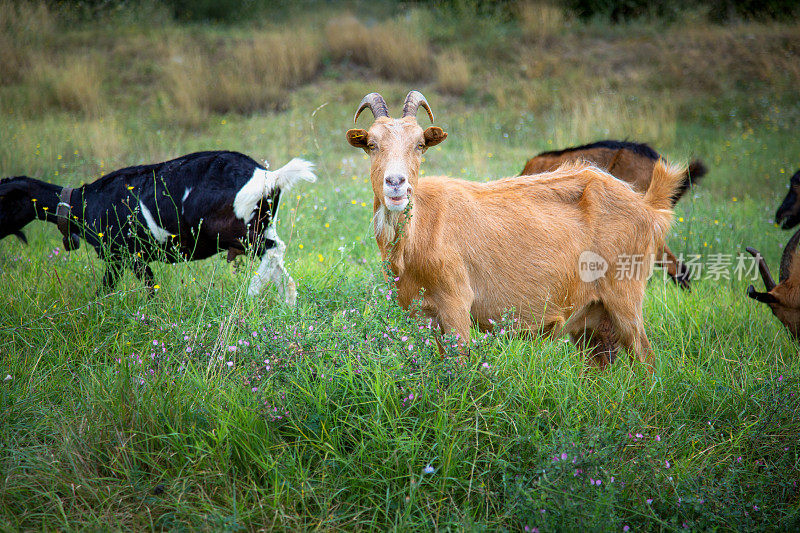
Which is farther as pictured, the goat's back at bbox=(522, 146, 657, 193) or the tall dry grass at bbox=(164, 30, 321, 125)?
the tall dry grass at bbox=(164, 30, 321, 125)

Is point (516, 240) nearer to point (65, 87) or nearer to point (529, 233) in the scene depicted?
point (529, 233)

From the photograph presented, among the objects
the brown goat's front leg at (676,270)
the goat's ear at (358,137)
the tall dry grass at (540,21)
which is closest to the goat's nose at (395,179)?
the goat's ear at (358,137)

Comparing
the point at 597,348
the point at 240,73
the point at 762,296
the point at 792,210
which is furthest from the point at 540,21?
the point at 597,348

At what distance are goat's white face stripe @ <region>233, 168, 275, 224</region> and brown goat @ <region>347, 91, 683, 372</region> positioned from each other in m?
1.27

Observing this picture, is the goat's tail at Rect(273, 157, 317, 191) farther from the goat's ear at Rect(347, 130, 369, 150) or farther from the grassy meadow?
the goat's ear at Rect(347, 130, 369, 150)

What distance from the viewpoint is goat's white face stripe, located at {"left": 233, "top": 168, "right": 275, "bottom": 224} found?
4.70 m

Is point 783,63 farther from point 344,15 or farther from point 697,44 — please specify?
point 344,15

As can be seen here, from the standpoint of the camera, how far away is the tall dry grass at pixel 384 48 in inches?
619

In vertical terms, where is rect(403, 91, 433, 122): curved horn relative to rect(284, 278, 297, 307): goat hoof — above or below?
above

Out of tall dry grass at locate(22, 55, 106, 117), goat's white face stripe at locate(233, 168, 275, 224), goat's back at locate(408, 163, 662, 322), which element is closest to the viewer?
Answer: goat's back at locate(408, 163, 662, 322)

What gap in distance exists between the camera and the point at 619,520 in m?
2.49

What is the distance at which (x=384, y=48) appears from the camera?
15.9 metres

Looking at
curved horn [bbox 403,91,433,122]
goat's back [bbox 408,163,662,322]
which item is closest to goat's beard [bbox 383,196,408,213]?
goat's back [bbox 408,163,662,322]

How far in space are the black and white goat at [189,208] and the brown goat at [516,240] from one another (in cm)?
140
